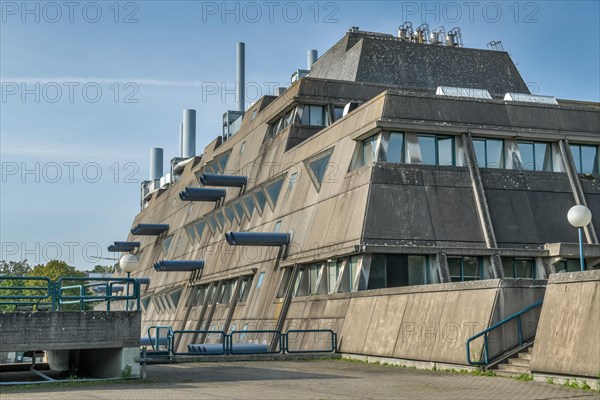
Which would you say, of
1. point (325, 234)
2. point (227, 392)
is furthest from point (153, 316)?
point (227, 392)

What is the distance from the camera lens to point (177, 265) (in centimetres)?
4528

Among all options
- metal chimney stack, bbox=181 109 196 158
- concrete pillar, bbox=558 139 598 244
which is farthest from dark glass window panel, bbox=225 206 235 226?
metal chimney stack, bbox=181 109 196 158

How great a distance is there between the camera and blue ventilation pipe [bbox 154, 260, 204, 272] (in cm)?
4459

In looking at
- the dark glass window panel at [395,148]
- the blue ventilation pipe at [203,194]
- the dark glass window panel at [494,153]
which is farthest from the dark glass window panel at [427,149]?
the blue ventilation pipe at [203,194]

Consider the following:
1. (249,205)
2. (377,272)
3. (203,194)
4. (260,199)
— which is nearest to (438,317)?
(377,272)

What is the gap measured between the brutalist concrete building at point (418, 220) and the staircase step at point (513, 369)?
2.0 inches

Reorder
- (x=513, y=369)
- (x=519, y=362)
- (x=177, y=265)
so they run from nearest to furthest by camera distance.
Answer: (x=513, y=369) → (x=519, y=362) → (x=177, y=265)

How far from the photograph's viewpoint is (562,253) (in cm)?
2638

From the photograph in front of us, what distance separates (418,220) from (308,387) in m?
12.1

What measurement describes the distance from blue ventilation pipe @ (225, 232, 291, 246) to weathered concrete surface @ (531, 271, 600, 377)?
1801 centimetres

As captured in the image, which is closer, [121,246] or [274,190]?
[274,190]

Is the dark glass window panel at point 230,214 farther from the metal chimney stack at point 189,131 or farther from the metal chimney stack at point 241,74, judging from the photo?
the metal chimney stack at point 189,131

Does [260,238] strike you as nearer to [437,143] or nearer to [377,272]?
[377,272]

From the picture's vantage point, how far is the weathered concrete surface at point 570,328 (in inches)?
569
